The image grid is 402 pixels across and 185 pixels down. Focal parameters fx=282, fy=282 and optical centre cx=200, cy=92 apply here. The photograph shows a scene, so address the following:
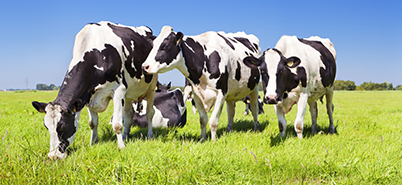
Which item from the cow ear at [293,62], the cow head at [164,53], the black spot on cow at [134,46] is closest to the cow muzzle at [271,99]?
the cow ear at [293,62]

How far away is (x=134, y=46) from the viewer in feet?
19.1

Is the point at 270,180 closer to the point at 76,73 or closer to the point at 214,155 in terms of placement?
the point at 214,155

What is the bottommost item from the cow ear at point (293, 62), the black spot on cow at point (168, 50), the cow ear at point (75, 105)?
the cow ear at point (75, 105)

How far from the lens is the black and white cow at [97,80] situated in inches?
168

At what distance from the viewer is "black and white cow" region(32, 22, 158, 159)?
4.27m

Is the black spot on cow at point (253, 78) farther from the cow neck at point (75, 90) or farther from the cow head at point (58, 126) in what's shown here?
the cow head at point (58, 126)

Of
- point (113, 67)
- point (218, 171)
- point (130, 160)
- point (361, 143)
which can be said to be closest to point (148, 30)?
point (113, 67)

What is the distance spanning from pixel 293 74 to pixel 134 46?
3309 millimetres

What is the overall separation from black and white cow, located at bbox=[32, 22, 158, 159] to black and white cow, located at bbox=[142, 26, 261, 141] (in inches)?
25.0

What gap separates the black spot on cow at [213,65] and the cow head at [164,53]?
0.65 m

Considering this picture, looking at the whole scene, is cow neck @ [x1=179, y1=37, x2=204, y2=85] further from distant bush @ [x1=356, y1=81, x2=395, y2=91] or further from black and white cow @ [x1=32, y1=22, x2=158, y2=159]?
distant bush @ [x1=356, y1=81, x2=395, y2=91]

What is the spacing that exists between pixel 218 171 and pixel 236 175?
235 millimetres

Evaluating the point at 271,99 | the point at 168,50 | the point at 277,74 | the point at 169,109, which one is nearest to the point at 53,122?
the point at 168,50

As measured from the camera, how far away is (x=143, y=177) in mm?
3467
